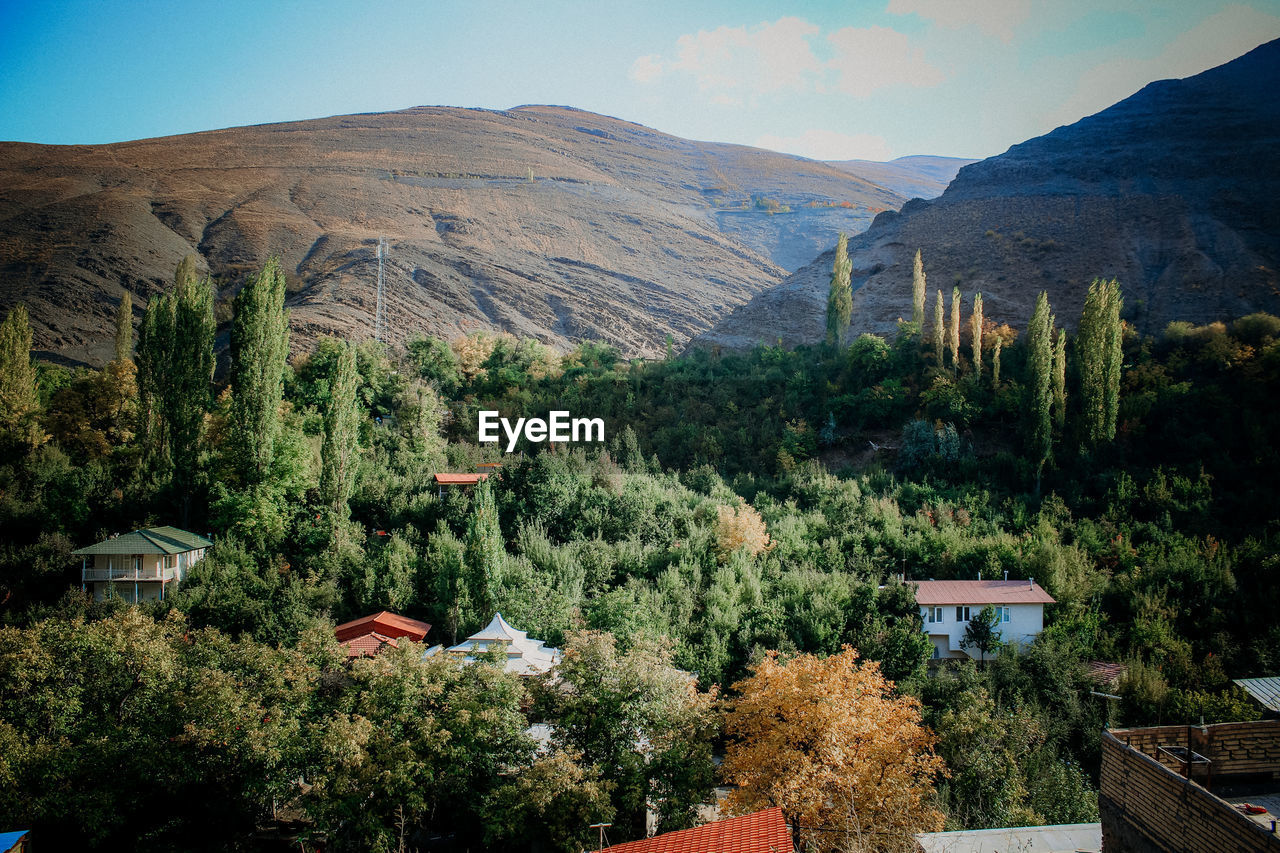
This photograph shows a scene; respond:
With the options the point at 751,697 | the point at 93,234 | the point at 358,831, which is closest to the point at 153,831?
the point at 358,831

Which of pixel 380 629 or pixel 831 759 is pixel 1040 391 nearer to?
pixel 831 759

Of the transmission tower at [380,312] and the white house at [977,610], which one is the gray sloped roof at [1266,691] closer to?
the white house at [977,610]

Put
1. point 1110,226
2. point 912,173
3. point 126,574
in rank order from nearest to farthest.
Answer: point 126,574, point 1110,226, point 912,173

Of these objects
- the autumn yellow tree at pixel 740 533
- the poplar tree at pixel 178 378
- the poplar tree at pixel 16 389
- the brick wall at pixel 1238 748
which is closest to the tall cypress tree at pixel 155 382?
the poplar tree at pixel 178 378

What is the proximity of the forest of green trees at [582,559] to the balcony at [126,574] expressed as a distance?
0.84 metres

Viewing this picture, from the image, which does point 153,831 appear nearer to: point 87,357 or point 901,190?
point 87,357

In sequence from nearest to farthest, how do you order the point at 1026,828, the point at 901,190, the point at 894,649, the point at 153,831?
the point at 1026,828 < the point at 153,831 < the point at 894,649 < the point at 901,190

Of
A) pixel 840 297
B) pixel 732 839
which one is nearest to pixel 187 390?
pixel 732 839

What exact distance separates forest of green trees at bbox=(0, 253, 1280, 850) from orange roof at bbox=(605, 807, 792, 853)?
3.39m

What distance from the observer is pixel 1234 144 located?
1788 inches

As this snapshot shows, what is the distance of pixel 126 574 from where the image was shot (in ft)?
73.9

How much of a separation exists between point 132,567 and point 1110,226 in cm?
5136

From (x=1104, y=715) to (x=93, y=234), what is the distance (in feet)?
188

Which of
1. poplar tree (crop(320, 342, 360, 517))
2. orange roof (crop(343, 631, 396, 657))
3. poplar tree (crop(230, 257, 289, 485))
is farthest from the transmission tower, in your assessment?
orange roof (crop(343, 631, 396, 657))
